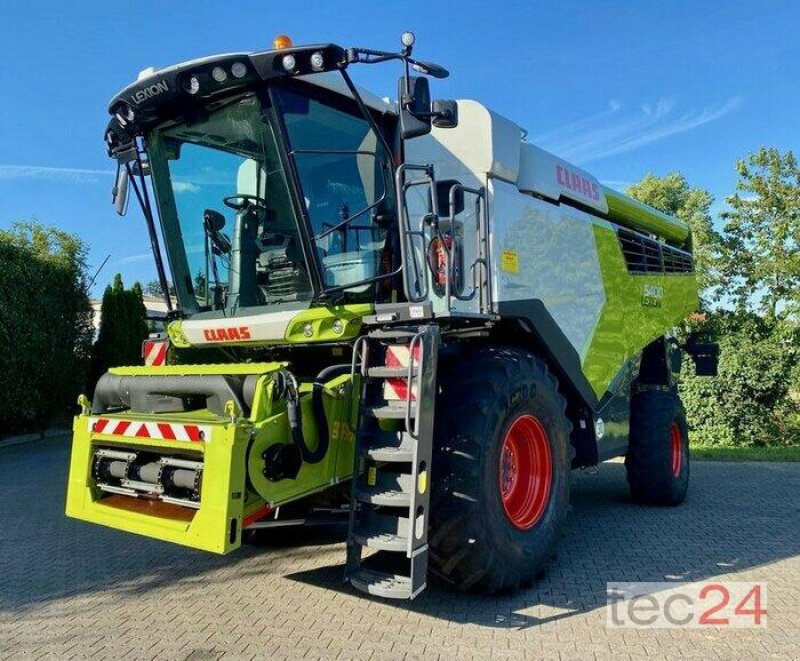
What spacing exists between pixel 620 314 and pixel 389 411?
3154mm

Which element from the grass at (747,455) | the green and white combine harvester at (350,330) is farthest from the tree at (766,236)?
the green and white combine harvester at (350,330)

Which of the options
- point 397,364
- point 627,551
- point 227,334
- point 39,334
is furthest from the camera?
point 39,334

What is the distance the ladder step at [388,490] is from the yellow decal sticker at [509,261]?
1.63 m

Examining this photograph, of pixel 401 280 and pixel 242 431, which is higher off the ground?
pixel 401 280

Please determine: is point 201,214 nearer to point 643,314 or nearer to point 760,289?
point 643,314

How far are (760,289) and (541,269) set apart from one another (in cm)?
1243

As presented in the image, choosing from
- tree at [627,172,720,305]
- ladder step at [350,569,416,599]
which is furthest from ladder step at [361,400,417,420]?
tree at [627,172,720,305]

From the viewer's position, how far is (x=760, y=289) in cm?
1515

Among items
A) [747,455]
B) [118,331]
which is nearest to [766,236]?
[747,455]

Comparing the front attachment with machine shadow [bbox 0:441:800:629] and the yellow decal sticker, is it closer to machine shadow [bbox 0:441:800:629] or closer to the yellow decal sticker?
machine shadow [bbox 0:441:800:629]

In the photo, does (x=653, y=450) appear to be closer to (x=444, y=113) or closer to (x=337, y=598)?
(x=337, y=598)

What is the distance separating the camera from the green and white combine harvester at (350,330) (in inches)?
141

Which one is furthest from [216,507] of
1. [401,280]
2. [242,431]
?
[401,280]

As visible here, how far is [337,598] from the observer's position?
3.96m
